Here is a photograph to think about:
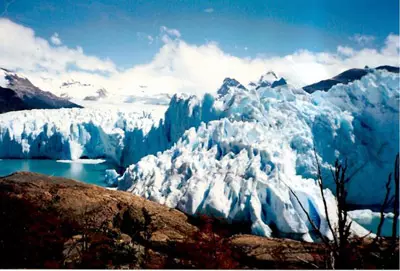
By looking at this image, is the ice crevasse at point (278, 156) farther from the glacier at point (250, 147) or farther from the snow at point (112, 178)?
the snow at point (112, 178)

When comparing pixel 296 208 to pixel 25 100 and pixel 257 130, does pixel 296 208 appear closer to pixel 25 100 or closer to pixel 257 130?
pixel 257 130

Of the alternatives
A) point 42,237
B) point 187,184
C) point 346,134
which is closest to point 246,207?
point 187,184

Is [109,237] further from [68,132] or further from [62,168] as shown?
[68,132]

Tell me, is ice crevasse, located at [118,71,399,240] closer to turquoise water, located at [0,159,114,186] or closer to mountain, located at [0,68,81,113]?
turquoise water, located at [0,159,114,186]

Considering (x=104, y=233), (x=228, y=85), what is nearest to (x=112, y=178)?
(x=228, y=85)

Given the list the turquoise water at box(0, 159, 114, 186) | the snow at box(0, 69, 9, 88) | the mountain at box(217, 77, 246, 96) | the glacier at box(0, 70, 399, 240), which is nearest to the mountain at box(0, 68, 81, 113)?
the snow at box(0, 69, 9, 88)
